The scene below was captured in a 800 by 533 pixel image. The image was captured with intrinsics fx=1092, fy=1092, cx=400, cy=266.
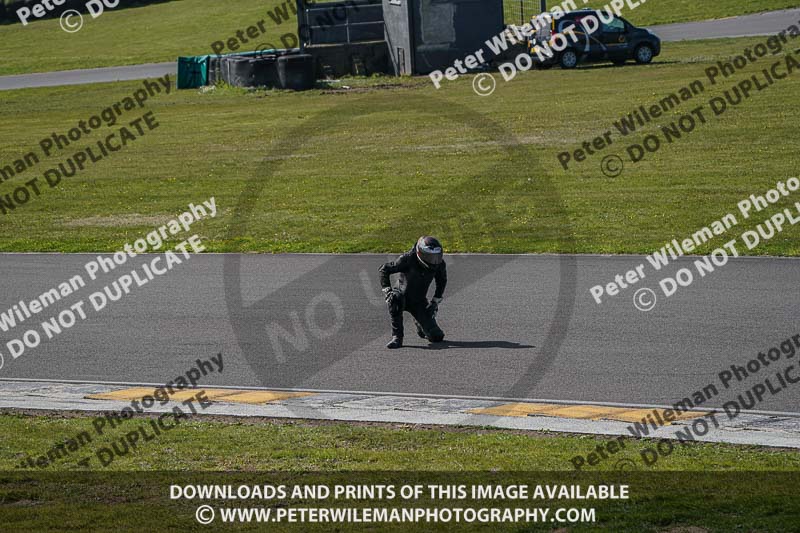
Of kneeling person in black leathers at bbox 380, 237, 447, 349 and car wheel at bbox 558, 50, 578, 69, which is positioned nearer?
kneeling person in black leathers at bbox 380, 237, 447, 349

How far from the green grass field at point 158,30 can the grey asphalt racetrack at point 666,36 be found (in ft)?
8.28

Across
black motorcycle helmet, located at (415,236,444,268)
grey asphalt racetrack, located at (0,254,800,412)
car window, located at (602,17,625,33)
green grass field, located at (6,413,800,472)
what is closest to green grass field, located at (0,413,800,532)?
green grass field, located at (6,413,800,472)

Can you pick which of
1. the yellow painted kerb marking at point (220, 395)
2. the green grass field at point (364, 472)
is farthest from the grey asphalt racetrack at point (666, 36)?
the green grass field at point (364, 472)

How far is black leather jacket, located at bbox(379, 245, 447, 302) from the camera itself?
1219 cm

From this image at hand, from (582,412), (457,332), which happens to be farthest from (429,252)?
(582,412)

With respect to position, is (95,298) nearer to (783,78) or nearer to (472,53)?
(783,78)

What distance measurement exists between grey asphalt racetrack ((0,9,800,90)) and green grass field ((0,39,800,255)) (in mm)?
8910

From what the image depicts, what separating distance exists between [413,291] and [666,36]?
38352 millimetres

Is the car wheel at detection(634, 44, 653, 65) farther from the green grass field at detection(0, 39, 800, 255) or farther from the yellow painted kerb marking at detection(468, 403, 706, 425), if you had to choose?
the yellow painted kerb marking at detection(468, 403, 706, 425)

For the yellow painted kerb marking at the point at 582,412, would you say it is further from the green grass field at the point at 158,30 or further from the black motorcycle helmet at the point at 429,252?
the green grass field at the point at 158,30

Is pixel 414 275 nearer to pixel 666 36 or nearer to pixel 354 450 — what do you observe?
pixel 354 450

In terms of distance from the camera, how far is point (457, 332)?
12898 millimetres

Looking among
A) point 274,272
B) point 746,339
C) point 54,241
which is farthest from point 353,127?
point 746,339

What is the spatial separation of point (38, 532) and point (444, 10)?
113 ft
